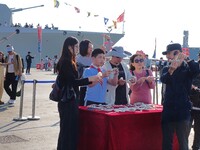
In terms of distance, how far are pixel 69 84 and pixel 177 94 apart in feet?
4.60

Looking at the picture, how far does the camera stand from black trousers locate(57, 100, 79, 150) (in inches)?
204

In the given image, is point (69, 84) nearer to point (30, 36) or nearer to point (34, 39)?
point (30, 36)

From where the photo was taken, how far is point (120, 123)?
16.7 feet

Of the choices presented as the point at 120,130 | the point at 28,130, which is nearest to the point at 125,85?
the point at 120,130

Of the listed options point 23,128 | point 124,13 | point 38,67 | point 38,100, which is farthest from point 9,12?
point 23,128

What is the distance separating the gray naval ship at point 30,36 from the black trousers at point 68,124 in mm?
44630

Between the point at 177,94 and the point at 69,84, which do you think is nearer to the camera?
the point at 177,94

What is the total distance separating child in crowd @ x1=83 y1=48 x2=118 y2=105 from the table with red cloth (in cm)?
37

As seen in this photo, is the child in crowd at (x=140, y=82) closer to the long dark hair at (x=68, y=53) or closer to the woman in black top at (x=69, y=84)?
Result: the woman in black top at (x=69, y=84)

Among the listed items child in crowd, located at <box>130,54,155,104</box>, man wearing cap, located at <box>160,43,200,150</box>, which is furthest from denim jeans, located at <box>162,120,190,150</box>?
child in crowd, located at <box>130,54,155,104</box>

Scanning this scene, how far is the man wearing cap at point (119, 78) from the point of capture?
5.96 metres

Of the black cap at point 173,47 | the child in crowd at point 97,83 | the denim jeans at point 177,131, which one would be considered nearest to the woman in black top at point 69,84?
the child in crowd at point 97,83

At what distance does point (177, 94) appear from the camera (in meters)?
4.88

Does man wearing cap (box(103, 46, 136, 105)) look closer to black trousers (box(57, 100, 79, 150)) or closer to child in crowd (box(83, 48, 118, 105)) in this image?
child in crowd (box(83, 48, 118, 105))
